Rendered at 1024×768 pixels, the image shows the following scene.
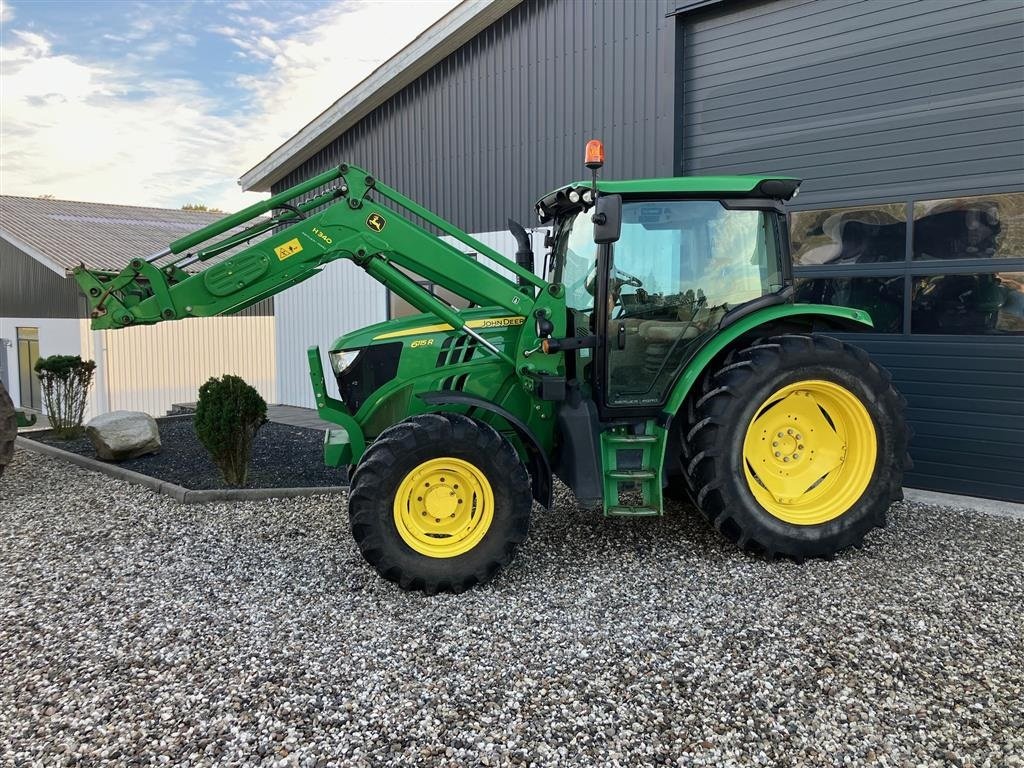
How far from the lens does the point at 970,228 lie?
6.62 metres

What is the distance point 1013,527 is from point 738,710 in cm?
386

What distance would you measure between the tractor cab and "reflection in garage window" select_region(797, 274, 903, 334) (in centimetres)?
238

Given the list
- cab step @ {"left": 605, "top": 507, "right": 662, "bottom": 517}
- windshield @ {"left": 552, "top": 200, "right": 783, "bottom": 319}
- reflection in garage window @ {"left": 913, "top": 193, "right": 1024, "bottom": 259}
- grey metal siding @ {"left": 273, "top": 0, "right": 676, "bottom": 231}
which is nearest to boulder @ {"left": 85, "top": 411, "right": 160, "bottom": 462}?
grey metal siding @ {"left": 273, "top": 0, "right": 676, "bottom": 231}

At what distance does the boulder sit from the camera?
8.91m

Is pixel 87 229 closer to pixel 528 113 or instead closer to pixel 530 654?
pixel 528 113

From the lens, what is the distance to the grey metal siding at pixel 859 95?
646 cm

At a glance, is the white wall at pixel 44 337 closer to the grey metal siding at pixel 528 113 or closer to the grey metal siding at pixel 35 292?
the grey metal siding at pixel 35 292

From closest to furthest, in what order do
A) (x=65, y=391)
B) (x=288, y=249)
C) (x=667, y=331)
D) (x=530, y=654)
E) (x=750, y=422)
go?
(x=530, y=654) < (x=288, y=249) < (x=750, y=422) < (x=667, y=331) < (x=65, y=391)

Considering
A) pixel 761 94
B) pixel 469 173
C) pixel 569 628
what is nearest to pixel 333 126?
pixel 469 173

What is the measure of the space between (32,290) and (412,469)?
19.5 m

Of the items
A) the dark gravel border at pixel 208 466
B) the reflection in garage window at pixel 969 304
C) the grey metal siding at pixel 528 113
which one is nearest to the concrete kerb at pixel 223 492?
the dark gravel border at pixel 208 466

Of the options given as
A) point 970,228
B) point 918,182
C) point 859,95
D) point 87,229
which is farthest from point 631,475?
point 87,229

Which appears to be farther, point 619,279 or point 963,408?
point 963,408

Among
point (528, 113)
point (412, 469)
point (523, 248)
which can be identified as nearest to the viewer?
point (412, 469)
